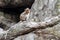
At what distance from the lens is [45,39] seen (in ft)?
7.08

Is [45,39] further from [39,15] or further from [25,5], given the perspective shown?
[25,5]

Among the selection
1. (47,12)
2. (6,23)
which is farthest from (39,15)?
(6,23)

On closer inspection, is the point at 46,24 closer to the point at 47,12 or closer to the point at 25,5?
the point at 47,12

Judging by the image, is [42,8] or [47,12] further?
[42,8]

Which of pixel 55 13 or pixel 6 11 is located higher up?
pixel 6 11

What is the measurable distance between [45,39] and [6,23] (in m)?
3.58

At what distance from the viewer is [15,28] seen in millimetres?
2414

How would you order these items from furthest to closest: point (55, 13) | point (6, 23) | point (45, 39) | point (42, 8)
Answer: point (6, 23) < point (42, 8) < point (55, 13) < point (45, 39)

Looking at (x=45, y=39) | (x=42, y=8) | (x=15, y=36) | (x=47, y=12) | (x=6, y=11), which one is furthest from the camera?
(x=6, y=11)

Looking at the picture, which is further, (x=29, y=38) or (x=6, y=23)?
(x=6, y=23)

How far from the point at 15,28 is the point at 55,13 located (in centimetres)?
70

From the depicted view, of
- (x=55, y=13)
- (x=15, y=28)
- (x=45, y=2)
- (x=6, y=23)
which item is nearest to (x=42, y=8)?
(x=45, y=2)

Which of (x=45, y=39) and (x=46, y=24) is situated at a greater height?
(x=46, y=24)

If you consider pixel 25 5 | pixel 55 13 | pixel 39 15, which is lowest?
pixel 55 13
